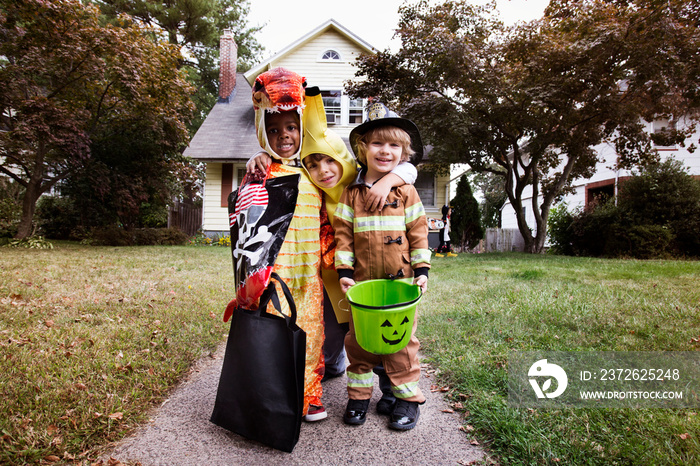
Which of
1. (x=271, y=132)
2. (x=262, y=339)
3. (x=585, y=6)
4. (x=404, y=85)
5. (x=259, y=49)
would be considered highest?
(x=259, y=49)

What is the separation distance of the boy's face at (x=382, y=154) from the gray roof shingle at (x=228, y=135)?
1302cm

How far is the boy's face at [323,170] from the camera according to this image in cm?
235

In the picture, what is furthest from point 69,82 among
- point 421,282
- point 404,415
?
point 404,415

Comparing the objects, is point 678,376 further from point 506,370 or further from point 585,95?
point 585,95

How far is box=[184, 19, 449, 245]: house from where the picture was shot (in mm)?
15055

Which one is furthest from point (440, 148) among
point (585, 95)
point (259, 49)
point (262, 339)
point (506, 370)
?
point (259, 49)

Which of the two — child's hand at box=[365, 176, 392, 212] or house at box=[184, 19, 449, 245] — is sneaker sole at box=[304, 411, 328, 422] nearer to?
child's hand at box=[365, 176, 392, 212]

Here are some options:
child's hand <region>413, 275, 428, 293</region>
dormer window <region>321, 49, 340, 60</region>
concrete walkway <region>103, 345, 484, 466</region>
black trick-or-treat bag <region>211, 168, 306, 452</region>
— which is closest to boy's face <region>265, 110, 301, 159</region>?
black trick-or-treat bag <region>211, 168, 306, 452</region>

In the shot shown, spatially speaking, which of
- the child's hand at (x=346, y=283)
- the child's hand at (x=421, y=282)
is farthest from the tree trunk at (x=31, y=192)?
the child's hand at (x=421, y=282)

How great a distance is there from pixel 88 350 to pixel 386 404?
7.59ft

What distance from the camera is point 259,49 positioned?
2523 cm

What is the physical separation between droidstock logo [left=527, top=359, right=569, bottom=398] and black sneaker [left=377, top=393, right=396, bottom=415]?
0.89m

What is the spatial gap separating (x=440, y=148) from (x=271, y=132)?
10.3m

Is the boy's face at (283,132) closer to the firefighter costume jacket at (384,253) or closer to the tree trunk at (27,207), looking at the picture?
the firefighter costume jacket at (384,253)
